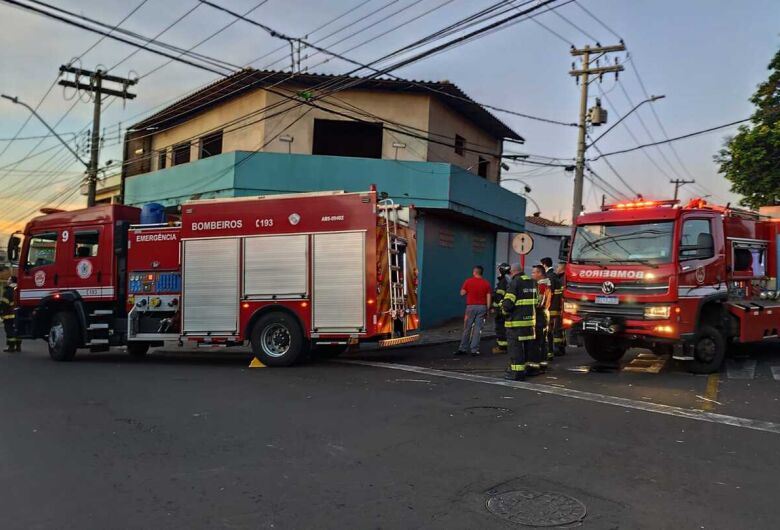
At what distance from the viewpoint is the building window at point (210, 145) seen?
2141 centimetres

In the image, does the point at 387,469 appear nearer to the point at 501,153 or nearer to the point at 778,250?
the point at 778,250

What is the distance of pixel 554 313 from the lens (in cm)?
1156

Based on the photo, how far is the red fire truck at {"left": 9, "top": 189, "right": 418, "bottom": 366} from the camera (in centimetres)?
1005

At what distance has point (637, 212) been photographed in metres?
9.62

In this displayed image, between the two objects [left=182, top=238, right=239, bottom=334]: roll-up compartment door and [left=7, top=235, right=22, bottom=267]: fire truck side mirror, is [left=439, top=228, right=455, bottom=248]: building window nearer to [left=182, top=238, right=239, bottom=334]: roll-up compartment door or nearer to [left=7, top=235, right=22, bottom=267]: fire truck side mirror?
[left=182, top=238, right=239, bottom=334]: roll-up compartment door

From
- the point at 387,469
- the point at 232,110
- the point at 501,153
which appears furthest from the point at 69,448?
the point at 501,153

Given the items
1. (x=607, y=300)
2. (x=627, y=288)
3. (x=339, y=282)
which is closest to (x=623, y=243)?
(x=627, y=288)

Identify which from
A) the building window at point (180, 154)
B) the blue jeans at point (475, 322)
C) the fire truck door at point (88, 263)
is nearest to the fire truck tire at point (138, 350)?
the fire truck door at point (88, 263)

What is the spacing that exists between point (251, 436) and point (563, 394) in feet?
13.7

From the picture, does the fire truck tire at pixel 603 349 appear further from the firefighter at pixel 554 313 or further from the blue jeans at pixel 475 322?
the blue jeans at pixel 475 322

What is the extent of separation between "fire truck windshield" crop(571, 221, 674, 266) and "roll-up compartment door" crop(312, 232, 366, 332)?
3695 mm

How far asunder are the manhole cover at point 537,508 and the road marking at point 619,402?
3.17 m

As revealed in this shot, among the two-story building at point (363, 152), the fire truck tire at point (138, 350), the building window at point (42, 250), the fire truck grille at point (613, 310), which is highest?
the two-story building at point (363, 152)

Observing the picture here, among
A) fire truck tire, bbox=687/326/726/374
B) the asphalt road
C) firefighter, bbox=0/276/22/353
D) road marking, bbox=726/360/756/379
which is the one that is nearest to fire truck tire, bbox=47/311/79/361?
firefighter, bbox=0/276/22/353
